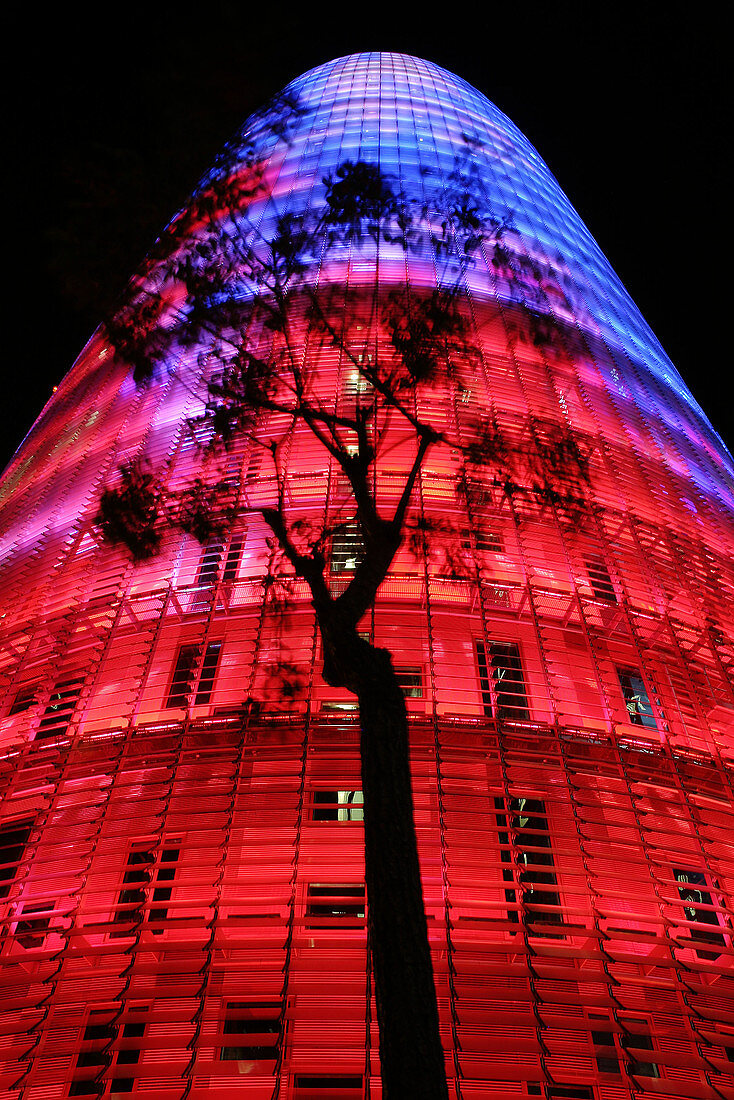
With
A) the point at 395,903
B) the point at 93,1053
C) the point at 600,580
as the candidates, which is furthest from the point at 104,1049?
the point at 600,580

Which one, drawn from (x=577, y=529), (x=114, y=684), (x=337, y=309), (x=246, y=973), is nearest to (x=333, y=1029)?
(x=246, y=973)

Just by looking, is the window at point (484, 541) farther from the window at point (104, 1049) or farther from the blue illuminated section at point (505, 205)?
the window at point (104, 1049)

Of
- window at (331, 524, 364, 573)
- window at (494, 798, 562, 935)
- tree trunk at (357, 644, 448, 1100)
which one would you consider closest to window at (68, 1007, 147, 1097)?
tree trunk at (357, 644, 448, 1100)

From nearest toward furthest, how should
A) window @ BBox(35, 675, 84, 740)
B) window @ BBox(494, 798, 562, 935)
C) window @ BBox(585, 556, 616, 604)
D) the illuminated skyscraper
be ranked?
the illuminated skyscraper → window @ BBox(494, 798, 562, 935) → window @ BBox(35, 675, 84, 740) → window @ BBox(585, 556, 616, 604)

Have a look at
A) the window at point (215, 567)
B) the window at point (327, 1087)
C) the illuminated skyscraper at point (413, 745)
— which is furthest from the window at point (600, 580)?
the window at point (327, 1087)

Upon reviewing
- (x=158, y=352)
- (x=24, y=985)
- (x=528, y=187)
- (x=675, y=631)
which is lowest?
(x=24, y=985)

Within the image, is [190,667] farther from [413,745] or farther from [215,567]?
[413,745]

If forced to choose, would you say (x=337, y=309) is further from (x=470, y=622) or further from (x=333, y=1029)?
(x=333, y=1029)

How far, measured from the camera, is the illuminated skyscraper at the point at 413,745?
13.6ft

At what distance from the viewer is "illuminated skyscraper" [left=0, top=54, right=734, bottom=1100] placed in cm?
413

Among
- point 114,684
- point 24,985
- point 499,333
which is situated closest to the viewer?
point 24,985

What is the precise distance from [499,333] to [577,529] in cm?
293

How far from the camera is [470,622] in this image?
657 cm

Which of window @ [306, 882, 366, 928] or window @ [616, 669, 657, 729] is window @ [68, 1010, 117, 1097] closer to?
window @ [306, 882, 366, 928]
